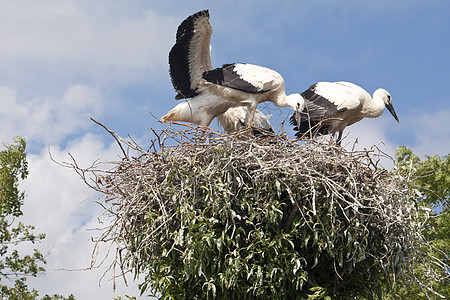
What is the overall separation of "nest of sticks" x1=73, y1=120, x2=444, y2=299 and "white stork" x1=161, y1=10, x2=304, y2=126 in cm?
156

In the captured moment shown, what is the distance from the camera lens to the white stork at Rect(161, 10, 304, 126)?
812cm

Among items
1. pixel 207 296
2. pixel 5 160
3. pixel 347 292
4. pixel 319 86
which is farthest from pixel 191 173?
pixel 5 160

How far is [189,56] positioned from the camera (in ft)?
27.8

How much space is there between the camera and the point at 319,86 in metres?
9.35

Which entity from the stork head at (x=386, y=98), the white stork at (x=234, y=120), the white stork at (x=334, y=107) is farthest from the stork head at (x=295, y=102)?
the stork head at (x=386, y=98)

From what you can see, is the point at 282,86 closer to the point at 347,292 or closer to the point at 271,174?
the point at 271,174

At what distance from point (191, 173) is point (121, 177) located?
104cm

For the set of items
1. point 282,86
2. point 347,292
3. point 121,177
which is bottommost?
point 347,292

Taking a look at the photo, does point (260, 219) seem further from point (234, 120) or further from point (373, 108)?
point (373, 108)

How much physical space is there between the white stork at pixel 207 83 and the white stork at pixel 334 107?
0.48m

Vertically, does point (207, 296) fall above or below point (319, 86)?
below

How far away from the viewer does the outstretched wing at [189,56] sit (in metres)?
8.24

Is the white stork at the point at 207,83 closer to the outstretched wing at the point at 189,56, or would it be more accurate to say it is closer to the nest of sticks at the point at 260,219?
the outstretched wing at the point at 189,56

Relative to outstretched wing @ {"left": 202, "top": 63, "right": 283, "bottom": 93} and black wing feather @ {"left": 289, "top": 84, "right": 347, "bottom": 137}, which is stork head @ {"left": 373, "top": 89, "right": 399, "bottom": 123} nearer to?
black wing feather @ {"left": 289, "top": 84, "right": 347, "bottom": 137}
